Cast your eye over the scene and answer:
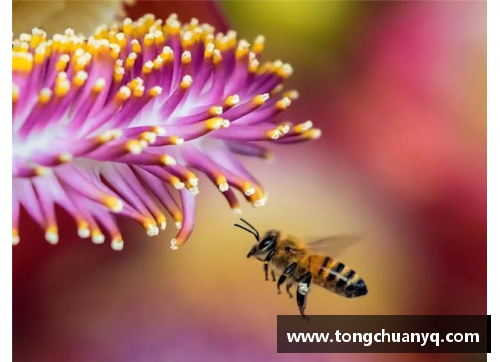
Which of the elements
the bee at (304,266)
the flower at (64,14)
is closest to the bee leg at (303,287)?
the bee at (304,266)

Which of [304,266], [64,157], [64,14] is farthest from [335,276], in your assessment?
[64,14]

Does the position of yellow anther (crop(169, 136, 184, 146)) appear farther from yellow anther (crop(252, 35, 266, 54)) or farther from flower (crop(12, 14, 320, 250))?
yellow anther (crop(252, 35, 266, 54))

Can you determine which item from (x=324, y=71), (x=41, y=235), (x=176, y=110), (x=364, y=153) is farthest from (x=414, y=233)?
(x=41, y=235)

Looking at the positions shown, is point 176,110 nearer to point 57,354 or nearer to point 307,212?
point 307,212

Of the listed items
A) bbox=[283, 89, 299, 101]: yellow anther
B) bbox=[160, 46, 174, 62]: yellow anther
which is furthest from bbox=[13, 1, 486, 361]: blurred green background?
bbox=[160, 46, 174, 62]: yellow anther
